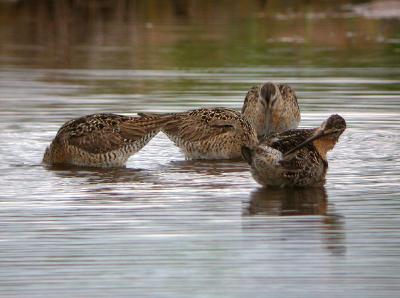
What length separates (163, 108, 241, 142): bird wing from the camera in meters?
13.9

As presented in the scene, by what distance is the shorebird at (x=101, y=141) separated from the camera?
42.9ft

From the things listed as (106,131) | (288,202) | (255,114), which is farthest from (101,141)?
(255,114)

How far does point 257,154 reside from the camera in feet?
37.5

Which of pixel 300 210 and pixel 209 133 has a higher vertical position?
pixel 209 133

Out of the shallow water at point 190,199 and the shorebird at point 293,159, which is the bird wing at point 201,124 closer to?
the shallow water at point 190,199

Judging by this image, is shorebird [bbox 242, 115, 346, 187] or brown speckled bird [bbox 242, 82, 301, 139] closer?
shorebird [bbox 242, 115, 346, 187]

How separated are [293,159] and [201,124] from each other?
109 inches

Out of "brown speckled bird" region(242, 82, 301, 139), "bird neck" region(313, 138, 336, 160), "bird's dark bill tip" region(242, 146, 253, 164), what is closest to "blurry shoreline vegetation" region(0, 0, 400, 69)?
"brown speckled bird" region(242, 82, 301, 139)

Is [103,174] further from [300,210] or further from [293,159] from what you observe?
[300,210]

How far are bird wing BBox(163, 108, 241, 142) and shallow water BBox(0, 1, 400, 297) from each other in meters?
0.27

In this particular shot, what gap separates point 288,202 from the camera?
11.0 m

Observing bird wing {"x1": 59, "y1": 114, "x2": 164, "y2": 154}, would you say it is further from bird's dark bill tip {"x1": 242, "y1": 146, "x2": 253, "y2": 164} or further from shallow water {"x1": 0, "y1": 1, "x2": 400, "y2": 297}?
bird's dark bill tip {"x1": 242, "y1": 146, "x2": 253, "y2": 164}

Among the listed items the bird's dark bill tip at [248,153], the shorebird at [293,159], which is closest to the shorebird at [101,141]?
the shorebird at [293,159]

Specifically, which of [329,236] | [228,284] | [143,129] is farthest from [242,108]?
[228,284]
